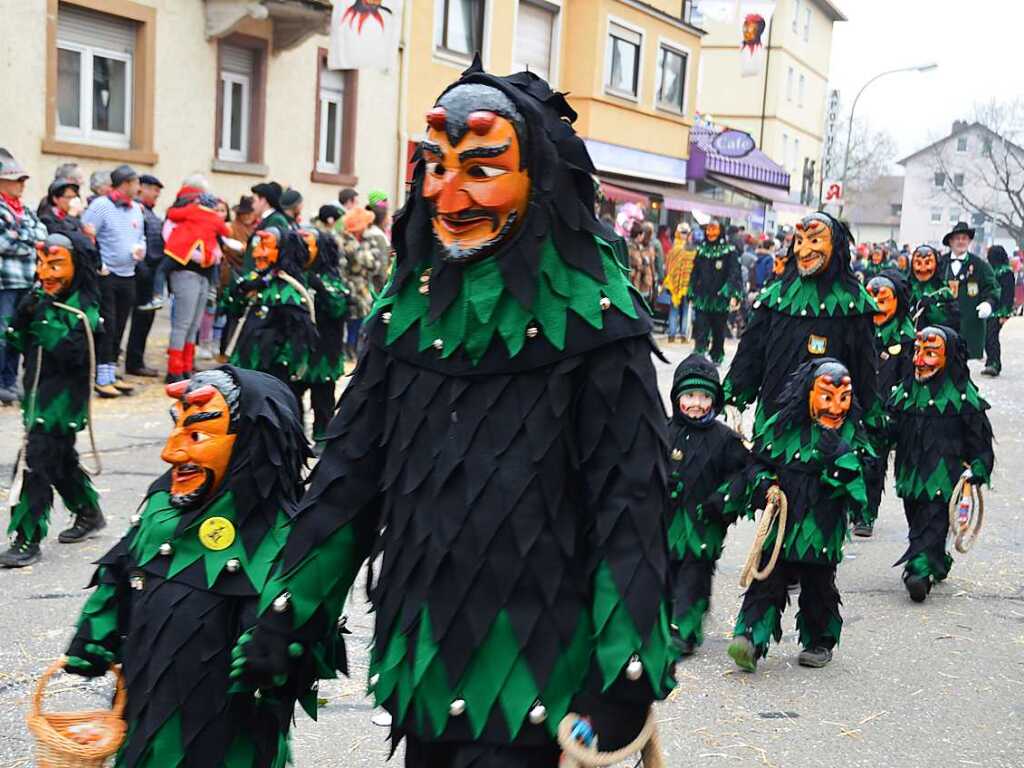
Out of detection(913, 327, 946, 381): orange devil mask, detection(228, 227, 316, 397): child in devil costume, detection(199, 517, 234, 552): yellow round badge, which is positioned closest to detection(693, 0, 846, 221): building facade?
detection(228, 227, 316, 397): child in devil costume

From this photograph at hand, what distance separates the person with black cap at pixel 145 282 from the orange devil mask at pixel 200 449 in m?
9.41

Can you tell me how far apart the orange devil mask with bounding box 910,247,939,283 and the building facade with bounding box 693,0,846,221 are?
3578 centimetres

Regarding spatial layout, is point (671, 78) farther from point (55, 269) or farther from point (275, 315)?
point (55, 269)

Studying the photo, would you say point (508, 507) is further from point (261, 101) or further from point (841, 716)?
point (261, 101)

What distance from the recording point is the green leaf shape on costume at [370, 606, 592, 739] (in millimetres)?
2549

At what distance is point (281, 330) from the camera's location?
8867mm

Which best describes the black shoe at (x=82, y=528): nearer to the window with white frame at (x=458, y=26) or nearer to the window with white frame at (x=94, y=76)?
the window with white frame at (x=94, y=76)

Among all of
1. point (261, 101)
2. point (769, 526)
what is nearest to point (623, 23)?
point (261, 101)

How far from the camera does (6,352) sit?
1059 cm

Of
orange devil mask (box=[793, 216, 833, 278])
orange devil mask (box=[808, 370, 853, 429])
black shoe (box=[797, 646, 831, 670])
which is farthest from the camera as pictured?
orange devil mask (box=[793, 216, 833, 278])

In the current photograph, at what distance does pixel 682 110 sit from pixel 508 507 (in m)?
29.7

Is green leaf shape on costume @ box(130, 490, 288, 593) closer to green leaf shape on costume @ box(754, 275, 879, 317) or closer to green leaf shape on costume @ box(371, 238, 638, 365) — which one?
green leaf shape on costume @ box(371, 238, 638, 365)

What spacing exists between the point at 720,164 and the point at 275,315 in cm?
2669

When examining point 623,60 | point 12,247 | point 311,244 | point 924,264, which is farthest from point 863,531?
point 623,60
